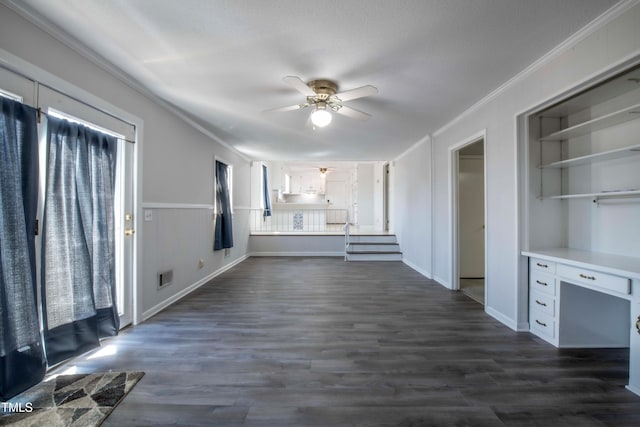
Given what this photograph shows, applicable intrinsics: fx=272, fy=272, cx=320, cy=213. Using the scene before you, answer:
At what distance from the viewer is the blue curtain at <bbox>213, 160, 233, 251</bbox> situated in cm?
469

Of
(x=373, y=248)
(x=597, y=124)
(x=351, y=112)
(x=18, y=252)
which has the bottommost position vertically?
(x=373, y=248)

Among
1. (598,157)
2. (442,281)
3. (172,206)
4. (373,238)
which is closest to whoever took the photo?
(598,157)

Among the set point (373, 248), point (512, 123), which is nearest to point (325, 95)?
point (512, 123)

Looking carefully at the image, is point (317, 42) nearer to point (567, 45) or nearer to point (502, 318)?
point (567, 45)

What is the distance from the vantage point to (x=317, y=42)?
1.97 metres

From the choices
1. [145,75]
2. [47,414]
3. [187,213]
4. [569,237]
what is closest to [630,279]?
[569,237]

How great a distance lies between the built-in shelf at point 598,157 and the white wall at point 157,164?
395 centimetres

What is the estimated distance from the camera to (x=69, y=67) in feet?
6.63

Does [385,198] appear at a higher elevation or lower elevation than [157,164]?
lower

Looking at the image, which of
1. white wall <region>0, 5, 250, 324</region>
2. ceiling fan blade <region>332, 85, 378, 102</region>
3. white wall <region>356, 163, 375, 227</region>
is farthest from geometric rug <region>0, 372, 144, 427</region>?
white wall <region>356, 163, 375, 227</region>

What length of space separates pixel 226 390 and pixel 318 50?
8.12 feet

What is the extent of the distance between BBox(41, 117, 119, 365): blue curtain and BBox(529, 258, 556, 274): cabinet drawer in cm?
376

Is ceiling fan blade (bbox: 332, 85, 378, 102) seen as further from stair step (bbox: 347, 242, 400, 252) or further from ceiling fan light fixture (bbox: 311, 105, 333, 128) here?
stair step (bbox: 347, 242, 400, 252)

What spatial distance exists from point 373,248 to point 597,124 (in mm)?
4688
